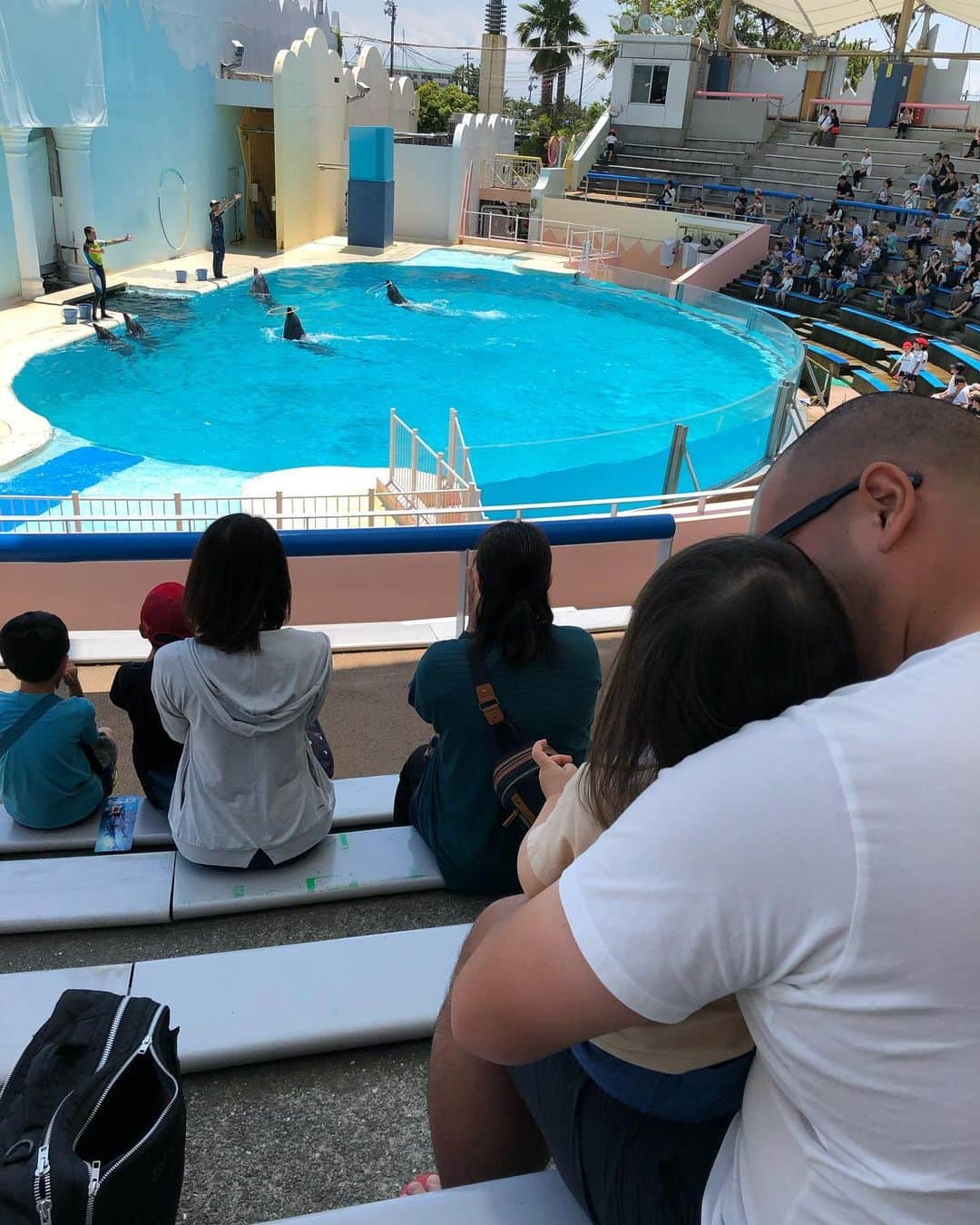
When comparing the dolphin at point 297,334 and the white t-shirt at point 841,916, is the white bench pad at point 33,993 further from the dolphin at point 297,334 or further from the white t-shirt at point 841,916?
the dolphin at point 297,334

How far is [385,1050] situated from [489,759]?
0.58 meters

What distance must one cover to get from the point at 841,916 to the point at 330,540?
2407 mm

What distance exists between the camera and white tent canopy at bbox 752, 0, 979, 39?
29000 millimetres

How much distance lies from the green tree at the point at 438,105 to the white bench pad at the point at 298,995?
38.8m

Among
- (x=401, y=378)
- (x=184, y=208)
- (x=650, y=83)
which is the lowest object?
(x=401, y=378)

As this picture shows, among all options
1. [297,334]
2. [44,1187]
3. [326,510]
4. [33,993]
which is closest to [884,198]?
[297,334]

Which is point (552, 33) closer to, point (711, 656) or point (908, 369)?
point (908, 369)

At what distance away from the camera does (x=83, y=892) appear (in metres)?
1.87

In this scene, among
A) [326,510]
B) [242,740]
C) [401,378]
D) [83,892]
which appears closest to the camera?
[83,892]

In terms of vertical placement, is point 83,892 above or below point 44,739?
below

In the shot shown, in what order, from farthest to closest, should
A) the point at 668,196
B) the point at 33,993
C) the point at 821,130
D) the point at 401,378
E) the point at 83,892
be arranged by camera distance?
the point at 821,130, the point at 668,196, the point at 401,378, the point at 83,892, the point at 33,993

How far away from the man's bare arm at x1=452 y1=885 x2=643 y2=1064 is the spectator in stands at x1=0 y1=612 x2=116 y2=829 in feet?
4.90

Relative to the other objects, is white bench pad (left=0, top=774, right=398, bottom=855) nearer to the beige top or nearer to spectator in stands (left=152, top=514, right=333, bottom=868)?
spectator in stands (left=152, top=514, right=333, bottom=868)

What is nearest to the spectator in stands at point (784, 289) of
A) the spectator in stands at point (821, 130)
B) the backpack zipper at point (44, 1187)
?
the spectator in stands at point (821, 130)
